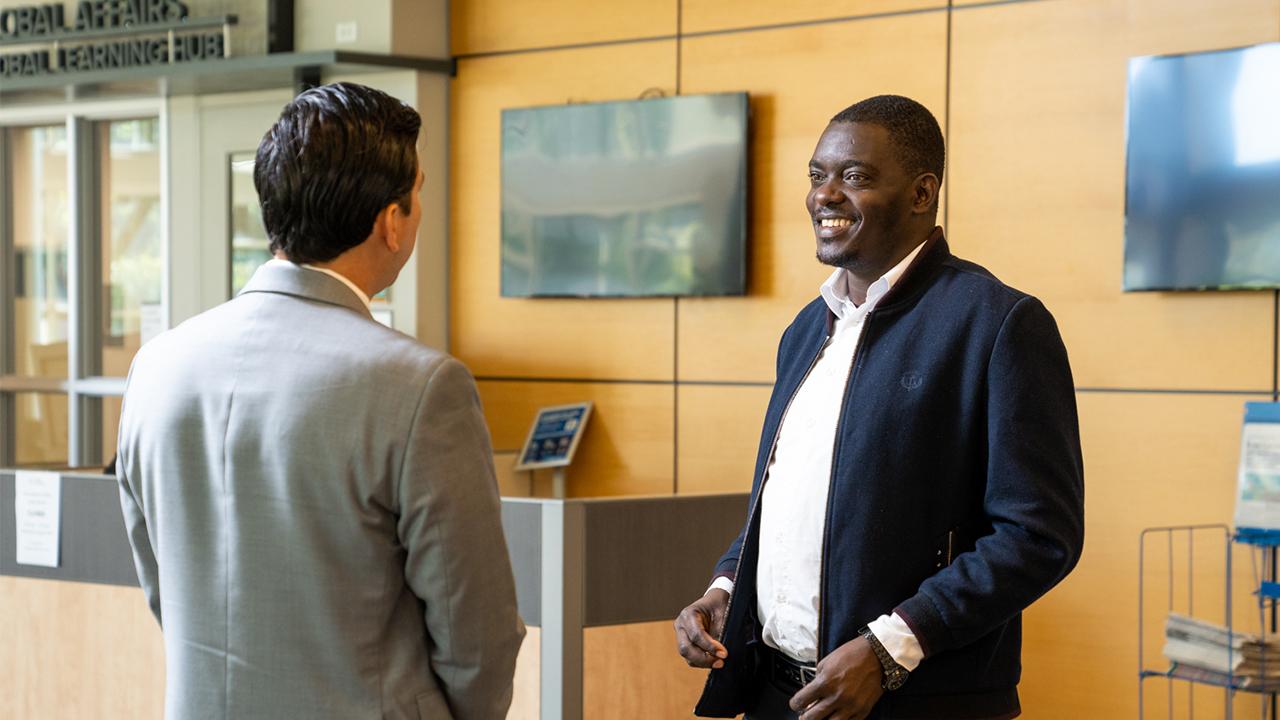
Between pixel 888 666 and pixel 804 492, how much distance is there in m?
0.26

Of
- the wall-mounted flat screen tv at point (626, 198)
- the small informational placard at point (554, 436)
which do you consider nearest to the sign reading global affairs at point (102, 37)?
the wall-mounted flat screen tv at point (626, 198)

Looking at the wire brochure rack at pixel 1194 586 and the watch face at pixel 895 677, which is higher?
the watch face at pixel 895 677

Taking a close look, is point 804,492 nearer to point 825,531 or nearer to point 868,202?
point 825,531

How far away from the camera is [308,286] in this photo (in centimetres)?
151

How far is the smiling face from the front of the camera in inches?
73.2

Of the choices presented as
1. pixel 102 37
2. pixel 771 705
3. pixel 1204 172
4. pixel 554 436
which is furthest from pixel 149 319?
pixel 771 705

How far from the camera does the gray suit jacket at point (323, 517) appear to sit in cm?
144

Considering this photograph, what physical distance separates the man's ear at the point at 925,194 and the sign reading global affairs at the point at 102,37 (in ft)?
13.4

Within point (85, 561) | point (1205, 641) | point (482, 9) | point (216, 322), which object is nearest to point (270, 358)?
point (216, 322)

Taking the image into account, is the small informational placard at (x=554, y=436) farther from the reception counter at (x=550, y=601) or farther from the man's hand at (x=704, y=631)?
the man's hand at (x=704, y=631)

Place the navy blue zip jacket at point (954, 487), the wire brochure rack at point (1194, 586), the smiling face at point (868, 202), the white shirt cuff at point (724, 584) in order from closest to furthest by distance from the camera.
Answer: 1. the navy blue zip jacket at point (954, 487)
2. the smiling face at point (868, 202)
3. the white shirt cuff at point (724, 584)
4. the wire brochure rack at point (1194, 586)

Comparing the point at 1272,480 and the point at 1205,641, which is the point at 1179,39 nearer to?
the point at 1272,480

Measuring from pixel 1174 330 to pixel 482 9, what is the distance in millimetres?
2812

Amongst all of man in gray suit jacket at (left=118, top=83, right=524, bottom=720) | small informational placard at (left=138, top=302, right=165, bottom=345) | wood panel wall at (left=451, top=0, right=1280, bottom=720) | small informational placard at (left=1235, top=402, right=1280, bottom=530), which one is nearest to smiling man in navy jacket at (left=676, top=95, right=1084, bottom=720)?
man in gray suit jacket at (left=118, top=83, right=524, bottom=720)
